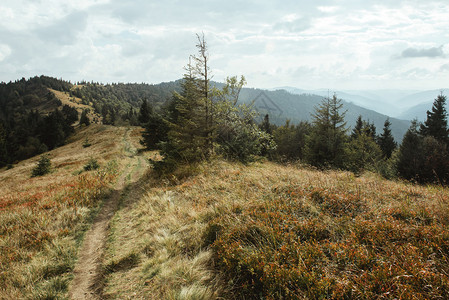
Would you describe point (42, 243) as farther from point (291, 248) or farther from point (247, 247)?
point (291, 248)

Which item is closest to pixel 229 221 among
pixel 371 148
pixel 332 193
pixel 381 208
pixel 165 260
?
pixel 165 260

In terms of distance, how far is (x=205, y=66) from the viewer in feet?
43.4

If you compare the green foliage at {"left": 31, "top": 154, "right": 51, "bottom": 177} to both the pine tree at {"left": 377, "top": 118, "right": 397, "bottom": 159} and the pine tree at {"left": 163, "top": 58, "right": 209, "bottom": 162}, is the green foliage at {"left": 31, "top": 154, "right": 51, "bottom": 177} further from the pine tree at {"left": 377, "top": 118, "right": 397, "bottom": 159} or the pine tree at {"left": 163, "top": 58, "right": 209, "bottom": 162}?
the pine tree at {"left": 377, "top": 118, "right": 397, "bottom": 159}

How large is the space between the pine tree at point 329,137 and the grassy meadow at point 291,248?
789 inches

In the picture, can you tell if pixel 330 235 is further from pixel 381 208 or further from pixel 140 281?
pixel 140 281

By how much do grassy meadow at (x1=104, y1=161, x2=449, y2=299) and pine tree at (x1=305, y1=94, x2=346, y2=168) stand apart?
65.7 feet

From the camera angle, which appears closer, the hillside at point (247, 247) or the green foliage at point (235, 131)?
the hillside at point (247, 247)

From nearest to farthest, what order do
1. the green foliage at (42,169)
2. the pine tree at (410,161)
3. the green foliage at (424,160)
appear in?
the green foliage at (424,160)
the pine tree at (410,161)
the green foliage at (42,169)

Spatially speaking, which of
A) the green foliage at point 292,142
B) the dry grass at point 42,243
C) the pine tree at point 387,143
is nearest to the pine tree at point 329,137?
the dry grass at point 42,243

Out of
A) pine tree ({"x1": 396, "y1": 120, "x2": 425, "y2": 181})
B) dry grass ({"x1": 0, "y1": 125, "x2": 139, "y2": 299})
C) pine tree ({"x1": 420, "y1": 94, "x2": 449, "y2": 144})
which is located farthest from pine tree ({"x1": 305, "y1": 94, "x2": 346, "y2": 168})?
pine tree ({"x1": 420, "y1": 94, "x2": 449, "y2": 144})

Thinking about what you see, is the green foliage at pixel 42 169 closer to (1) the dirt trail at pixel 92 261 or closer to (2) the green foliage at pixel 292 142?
(1) the dirt trail at pixel 92 261

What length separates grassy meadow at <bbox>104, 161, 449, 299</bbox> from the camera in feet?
9.89

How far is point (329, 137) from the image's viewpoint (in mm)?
25141

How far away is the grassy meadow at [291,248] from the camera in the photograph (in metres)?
3.01
